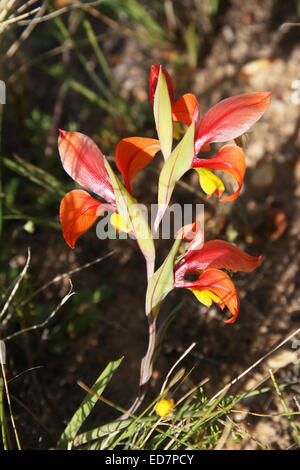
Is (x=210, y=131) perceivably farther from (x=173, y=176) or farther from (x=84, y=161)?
(x=84, y=161)

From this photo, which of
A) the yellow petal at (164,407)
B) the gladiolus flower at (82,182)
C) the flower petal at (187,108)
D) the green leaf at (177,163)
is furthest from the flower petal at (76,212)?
the yellow petal at (164,407)

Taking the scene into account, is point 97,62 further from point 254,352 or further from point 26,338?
point 254,352

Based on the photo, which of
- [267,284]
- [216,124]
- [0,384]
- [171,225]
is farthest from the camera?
[171,225]

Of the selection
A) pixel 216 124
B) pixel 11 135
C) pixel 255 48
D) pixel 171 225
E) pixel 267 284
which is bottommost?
pixel 267 284

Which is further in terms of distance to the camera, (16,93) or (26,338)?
(16,93)

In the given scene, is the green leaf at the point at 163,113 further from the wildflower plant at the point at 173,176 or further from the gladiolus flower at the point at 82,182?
the gladiolus flower at the point at 82,182

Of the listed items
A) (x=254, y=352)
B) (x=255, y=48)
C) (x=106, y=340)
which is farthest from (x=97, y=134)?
(x=254, y=352)

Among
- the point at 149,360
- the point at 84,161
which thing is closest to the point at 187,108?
the point at 84,161
